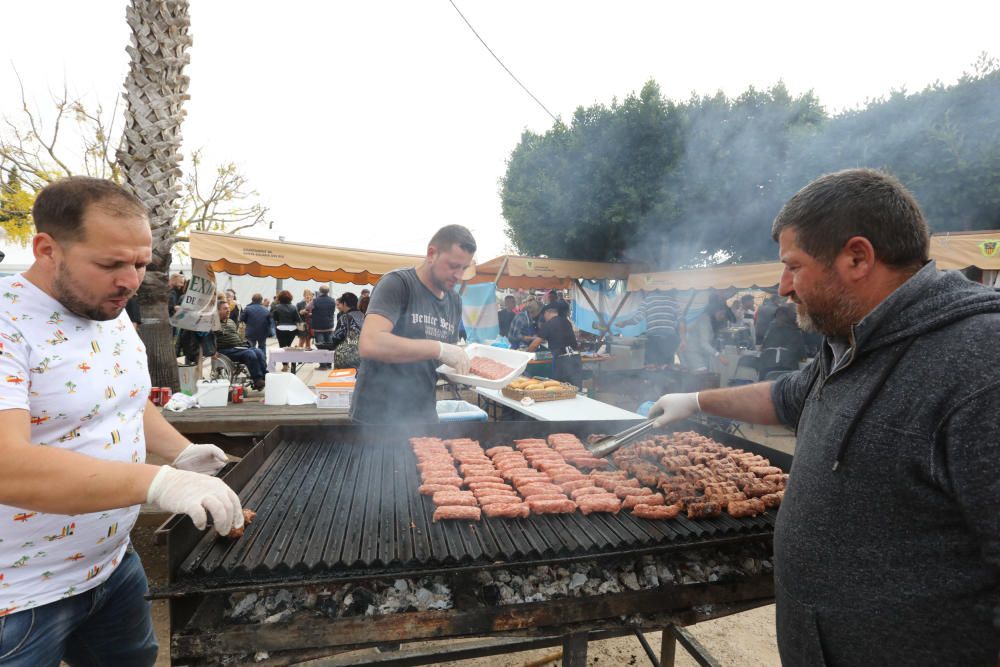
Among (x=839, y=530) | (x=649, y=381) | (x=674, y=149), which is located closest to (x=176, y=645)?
(x=839, y=530)

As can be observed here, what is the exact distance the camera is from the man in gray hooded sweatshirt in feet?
4.28

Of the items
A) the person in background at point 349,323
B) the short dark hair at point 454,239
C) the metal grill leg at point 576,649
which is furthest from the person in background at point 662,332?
the metal grill leg at point 576,649

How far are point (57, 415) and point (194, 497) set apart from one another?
23.2 inches

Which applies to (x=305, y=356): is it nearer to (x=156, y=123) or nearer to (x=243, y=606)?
(x=156, y=123)

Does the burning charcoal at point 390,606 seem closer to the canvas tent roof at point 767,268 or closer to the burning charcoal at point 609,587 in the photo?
the burning charcoal at point 609,587

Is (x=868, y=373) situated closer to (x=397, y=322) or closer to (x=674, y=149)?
(x=397, y=322)

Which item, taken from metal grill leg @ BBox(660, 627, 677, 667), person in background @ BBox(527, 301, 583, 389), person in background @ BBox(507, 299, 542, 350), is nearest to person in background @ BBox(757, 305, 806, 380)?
person in background @ BBox(527, 301, 583, 389)

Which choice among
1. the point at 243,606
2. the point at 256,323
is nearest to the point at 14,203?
the point at 256,323

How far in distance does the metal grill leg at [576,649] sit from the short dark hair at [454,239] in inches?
100

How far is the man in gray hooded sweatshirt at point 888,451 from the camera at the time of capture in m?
1.30

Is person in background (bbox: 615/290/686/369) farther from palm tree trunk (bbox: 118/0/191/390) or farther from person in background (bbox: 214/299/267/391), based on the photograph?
palm tree trunk (bbox: 118/0/191/390)

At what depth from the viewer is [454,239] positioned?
11.7 ft

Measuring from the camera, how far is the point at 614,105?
16.4m

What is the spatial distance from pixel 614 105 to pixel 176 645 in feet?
59.0
